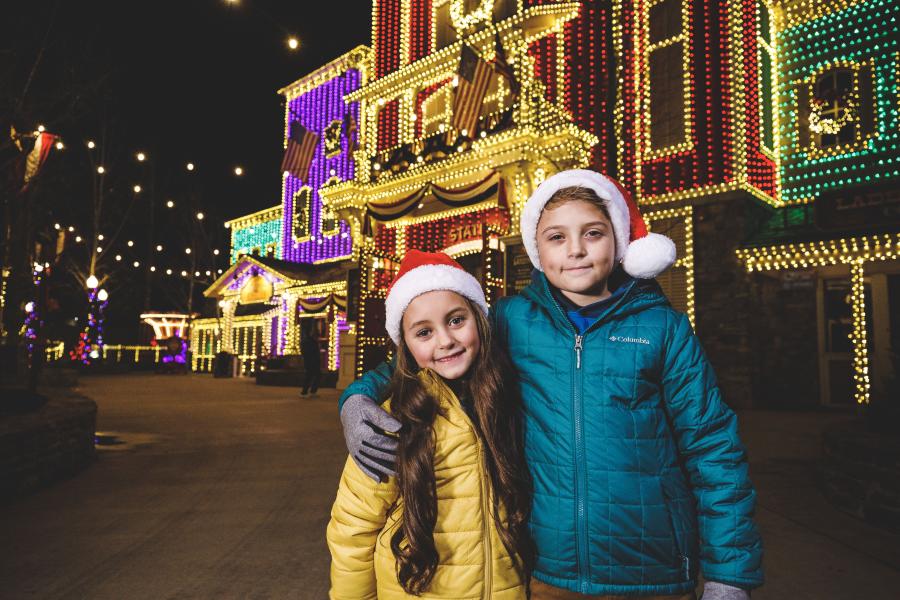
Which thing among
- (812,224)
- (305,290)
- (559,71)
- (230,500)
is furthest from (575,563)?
(305,290)

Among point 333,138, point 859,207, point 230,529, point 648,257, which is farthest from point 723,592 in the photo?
point 333,138

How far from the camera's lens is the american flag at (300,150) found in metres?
16.0

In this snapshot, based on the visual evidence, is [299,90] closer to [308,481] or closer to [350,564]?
[308,481]

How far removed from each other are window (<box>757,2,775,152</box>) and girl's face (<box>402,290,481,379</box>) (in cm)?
1228

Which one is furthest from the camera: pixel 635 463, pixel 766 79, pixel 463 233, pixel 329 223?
pixel 329 223

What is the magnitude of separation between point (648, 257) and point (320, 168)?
22339mm

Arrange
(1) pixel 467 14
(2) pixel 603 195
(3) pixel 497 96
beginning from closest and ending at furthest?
1. (2) pixel 603 195
2. (3) pixel 497 96
3. (1) pixel 467 14

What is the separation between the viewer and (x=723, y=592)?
1393 mm

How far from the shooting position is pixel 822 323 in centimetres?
1093

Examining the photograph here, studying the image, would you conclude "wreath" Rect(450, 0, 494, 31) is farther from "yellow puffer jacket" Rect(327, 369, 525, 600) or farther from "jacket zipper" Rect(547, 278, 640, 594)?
"yellow puffer jacket" Rect(327, 369, 525, 600)

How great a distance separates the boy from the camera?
58.2 inches

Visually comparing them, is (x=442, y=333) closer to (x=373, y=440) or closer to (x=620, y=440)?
(x=373, y=440)

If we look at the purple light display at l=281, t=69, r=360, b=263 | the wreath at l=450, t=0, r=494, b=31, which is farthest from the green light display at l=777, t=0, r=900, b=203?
the purple light display at l=281, t=69, r=360, b=263

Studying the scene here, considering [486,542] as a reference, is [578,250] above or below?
above
